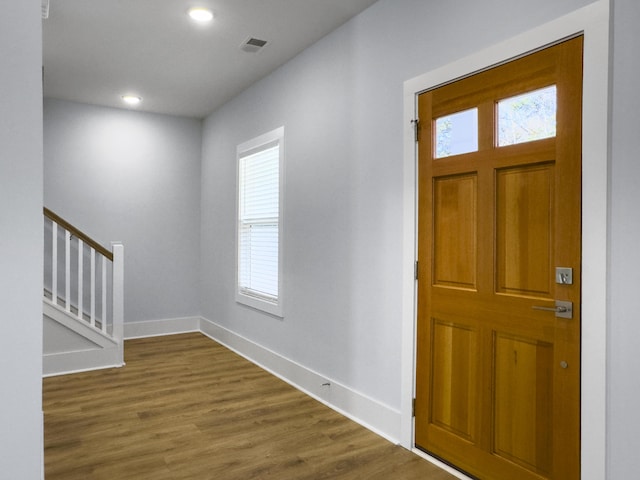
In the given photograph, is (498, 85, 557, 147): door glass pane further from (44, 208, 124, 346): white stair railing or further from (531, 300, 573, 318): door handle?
(44, 208, 124, 346): white stair railing


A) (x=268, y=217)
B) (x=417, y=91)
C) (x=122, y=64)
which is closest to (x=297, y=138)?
(x=268, y=217)

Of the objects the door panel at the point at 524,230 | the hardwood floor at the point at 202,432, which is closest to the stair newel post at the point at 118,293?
the hardwood floor at the point at 202,432

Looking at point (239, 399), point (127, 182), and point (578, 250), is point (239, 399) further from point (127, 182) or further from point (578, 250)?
point (127, 182)

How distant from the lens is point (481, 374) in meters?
2.36

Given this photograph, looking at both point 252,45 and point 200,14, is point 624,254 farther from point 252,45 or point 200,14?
point 252,45

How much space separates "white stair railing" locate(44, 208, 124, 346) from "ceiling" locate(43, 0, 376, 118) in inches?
57.3

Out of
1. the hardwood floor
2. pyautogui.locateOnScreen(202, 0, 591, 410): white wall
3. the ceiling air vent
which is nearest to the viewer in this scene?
the hardwood floor

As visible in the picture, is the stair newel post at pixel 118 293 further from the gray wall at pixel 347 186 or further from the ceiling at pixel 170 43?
the ceiling at pixel 170 43

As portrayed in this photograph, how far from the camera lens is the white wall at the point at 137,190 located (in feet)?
17.8

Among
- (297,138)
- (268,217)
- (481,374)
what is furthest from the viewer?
(268,217)

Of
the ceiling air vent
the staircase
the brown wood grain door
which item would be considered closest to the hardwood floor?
the staircase

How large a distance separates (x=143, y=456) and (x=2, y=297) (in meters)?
1.68

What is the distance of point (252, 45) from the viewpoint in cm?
380

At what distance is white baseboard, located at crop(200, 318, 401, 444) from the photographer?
2951mm
